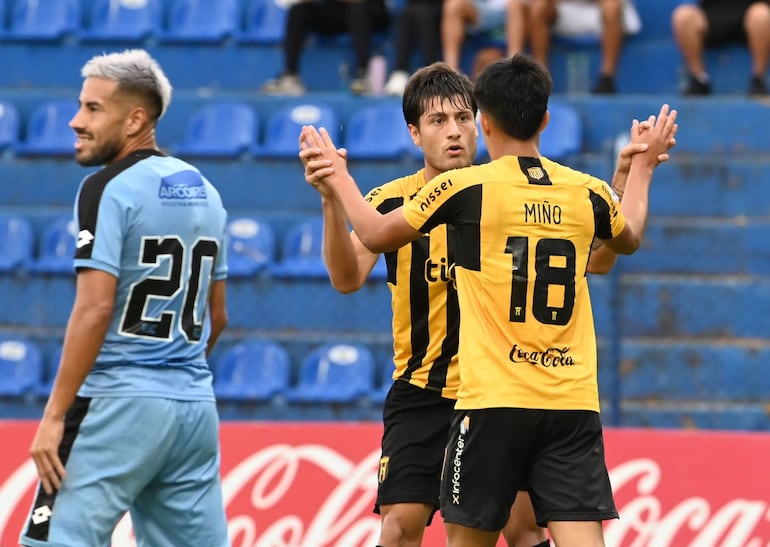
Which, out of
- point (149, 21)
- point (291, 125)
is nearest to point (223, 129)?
point (291, 125)

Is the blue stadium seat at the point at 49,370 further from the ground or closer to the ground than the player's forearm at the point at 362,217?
closer to the ground

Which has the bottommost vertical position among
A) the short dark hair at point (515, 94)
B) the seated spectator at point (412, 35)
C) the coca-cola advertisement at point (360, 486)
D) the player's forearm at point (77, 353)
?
the coca-cola advertisement at point (360, 486)

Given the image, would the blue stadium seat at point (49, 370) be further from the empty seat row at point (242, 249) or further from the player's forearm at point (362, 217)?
the player's forearm at point (362, 217)

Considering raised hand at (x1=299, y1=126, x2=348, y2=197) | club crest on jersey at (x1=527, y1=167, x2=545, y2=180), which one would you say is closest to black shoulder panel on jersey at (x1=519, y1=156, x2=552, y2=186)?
club crest on jersey at (x1=527, y1=167, x2=545, y2=180)

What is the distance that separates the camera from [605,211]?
4.35 metres

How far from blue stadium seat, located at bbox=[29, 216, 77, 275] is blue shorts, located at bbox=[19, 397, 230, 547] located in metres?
5.74

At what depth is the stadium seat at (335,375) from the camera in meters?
9.38

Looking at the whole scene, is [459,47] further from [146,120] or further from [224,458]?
[146,120]

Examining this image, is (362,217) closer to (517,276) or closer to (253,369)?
(517,276)

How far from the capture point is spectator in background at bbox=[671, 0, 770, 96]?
10.8 m

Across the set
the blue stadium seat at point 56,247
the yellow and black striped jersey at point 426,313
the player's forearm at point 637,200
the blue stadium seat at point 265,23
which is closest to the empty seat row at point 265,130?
the blue stadium seat at point 56,247

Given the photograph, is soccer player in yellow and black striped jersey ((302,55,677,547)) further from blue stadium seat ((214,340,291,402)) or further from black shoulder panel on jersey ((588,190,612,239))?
blue stadium seat ((214,340,291,402))

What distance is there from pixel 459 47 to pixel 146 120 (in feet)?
22.3

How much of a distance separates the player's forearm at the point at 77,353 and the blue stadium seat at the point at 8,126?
7.11 m
